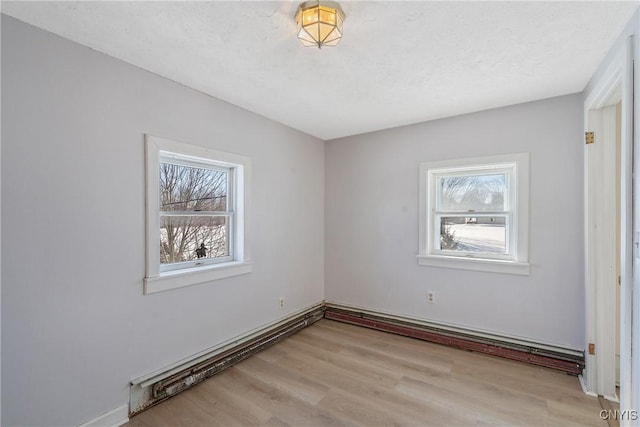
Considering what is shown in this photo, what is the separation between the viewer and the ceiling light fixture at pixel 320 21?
1.41 metres

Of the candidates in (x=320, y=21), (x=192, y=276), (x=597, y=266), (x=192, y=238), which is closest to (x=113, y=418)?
(x=192, y=276)

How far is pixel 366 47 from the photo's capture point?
5.88 feet

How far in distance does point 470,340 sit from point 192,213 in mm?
3015

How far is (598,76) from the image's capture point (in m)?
2.02

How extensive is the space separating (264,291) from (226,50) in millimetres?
2283

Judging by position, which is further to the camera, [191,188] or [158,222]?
[191,188]

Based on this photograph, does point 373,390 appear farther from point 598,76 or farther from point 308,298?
point 598,76

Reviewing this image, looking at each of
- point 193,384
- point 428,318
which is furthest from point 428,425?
point 193,384

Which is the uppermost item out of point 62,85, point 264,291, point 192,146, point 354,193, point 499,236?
point 62,85

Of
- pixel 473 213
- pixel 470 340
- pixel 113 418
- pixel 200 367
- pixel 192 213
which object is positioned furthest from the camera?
pixel 473 213

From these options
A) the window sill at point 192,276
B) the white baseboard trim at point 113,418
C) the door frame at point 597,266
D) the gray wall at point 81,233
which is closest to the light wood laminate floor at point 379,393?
the white baseboard trim at point 113,418

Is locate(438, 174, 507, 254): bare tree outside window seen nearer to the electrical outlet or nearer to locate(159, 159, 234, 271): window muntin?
the electrical outlet

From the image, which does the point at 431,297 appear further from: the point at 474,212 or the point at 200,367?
the point at 200,367

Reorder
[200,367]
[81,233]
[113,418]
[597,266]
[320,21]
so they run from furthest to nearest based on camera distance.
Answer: [200,367]
[597,266]
[113,418]
[81,233]
[320,21]
